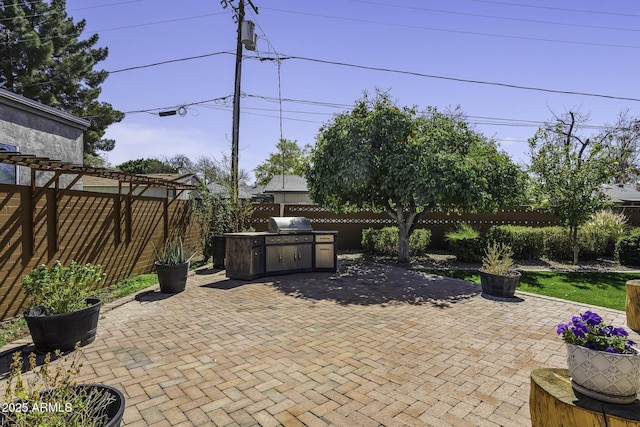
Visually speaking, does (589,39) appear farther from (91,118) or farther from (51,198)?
(91,118)

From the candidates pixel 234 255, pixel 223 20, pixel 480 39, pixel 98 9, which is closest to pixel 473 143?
pixel 480 39

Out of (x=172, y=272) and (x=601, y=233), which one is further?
(x=601, y=233)

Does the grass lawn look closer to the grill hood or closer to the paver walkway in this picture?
the paver walkway

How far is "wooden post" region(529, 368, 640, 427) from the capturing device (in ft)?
6.00

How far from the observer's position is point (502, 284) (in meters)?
6.36

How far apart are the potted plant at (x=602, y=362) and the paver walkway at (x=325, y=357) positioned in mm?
809

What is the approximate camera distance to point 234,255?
775cm

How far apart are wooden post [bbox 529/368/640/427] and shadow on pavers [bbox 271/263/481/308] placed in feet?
12.2

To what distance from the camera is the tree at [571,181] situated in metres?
10.0

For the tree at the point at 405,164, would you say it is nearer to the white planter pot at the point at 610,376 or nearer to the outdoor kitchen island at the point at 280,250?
the outdoor kitchen island at the point at 280,250

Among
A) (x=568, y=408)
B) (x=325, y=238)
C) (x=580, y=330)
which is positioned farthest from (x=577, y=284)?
(x=568, y=408)

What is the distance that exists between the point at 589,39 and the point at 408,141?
9652 mm

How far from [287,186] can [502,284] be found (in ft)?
63.9

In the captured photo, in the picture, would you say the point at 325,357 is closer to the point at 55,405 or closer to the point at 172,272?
the point at 55,405
